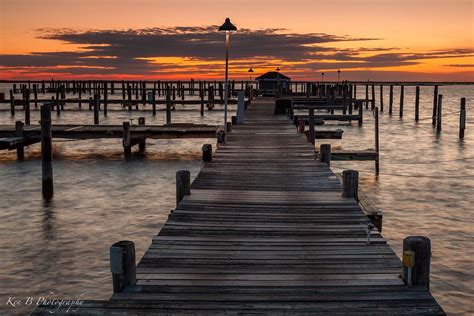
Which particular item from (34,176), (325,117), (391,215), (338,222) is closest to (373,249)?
(338,222)

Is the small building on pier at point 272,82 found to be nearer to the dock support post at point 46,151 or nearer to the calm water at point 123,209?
the calm water at point 123,209

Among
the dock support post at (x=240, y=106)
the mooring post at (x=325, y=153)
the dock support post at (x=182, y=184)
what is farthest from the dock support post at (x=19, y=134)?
the dock support post at (x=182, y=184)

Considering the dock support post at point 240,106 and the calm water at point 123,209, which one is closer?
the calm water at point 123,209

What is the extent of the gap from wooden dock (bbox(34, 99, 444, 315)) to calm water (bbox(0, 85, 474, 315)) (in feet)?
10.9

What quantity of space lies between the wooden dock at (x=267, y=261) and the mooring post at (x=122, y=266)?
12cm

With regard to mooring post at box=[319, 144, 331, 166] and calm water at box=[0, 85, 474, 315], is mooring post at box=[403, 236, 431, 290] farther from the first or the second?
mooring post at box=[319, 144, 331, 166]

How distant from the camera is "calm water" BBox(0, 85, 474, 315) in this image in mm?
12477

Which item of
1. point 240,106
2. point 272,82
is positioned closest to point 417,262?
point 240,106

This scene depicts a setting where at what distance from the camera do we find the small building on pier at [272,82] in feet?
238

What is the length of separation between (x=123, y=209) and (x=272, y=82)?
6050 centimetres

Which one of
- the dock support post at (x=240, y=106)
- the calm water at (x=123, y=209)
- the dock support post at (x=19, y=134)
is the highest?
the dock support post at (x=240, y=106)

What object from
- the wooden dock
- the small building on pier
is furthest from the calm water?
the small building on pier

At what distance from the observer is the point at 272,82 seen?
255 ft

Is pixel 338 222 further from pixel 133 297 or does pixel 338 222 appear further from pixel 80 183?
pixel 80 183
